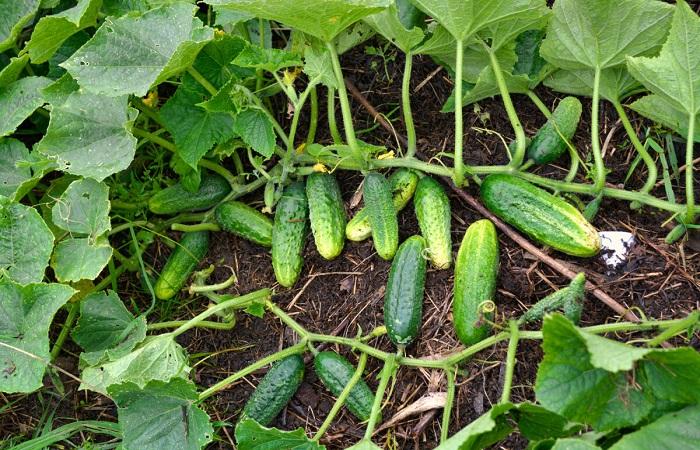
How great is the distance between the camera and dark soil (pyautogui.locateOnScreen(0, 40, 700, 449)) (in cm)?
309

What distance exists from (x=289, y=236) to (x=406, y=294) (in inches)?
25.2

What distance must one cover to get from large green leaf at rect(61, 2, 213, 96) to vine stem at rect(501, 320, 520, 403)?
161 cm

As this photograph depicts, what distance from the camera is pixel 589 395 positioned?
92.0 inches

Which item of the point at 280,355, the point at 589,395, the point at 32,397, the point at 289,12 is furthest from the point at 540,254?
the point at 32,397

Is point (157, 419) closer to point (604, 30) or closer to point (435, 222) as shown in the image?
point (435, 222)

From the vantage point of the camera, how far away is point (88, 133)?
3.35 meters

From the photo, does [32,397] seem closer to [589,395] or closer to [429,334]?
[429,334]

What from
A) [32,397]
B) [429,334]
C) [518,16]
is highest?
[518,16]

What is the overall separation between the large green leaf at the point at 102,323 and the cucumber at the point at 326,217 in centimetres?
88

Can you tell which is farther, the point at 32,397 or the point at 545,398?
the point at 32,397

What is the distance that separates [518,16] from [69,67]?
5.86 ft

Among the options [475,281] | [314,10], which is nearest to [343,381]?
[475,281]

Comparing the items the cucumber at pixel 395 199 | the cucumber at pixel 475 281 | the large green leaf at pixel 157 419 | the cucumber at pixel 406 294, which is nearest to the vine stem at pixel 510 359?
the cucumber at pixel 475 281

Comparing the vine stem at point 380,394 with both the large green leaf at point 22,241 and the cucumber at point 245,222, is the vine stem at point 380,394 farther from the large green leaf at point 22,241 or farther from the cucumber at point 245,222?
the large green leaf at point 22,241
